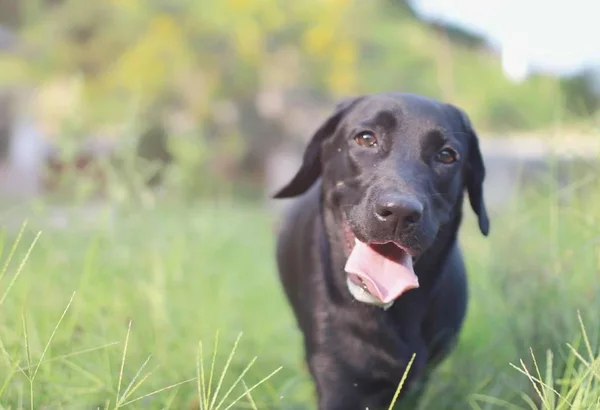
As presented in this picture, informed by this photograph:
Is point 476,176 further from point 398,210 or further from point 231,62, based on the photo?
point 231,62

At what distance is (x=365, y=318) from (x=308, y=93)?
16051 millimetres

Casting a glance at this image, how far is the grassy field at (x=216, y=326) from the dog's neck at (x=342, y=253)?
41cm

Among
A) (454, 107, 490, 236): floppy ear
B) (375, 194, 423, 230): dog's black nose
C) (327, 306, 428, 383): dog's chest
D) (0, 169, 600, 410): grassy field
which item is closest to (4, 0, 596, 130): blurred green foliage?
(0, 169, 600, 410): grassy field

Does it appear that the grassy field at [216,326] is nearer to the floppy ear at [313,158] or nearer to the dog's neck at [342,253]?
the dog's neck at [342,253]

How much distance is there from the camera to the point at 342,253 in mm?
2256

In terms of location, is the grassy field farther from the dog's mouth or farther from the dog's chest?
the dog's mouth

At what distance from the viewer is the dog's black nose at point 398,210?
1.87 metres

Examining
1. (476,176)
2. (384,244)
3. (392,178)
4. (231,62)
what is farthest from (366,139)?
(231,62)

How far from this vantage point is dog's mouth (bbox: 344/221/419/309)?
6.61 feet

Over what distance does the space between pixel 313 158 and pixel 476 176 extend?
618 mm

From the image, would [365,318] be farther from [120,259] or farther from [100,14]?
[100,14]

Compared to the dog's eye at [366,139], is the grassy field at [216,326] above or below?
below

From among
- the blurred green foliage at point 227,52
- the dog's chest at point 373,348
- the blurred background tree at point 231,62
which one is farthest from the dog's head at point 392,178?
the blurred green foliage at point 227,52

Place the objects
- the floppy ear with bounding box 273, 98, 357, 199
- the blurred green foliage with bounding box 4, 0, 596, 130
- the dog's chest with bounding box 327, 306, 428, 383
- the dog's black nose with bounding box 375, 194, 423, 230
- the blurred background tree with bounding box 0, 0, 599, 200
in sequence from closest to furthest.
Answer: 1. the dog's black nose with bounding box 375, 194, 423, 230
2. the dog's chest with bounding box 327, 306, 428, 383
3. the floppy ear with bounding box 273, 98, 357, 199
4. the blurred background tree with bounding box 0, 0, 599, 200
5. the blurred green foliage with bounding box 4, 0, 596, 130
